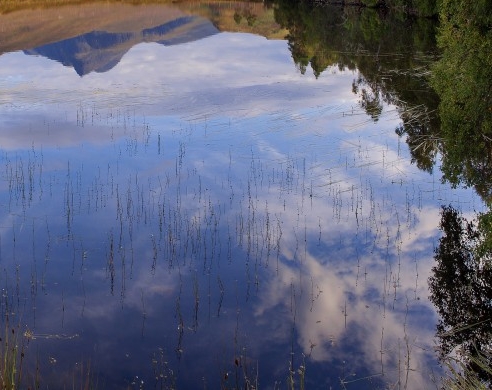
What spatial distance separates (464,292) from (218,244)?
268 inches

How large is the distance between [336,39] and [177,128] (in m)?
38.9

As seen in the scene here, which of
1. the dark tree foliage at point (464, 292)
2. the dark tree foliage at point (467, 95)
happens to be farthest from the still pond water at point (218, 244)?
the dark tree foliage at point (467, 95)

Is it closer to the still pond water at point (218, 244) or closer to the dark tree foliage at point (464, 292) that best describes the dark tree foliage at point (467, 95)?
the still pond water at point (218, 244)

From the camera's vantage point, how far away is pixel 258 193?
24.0m

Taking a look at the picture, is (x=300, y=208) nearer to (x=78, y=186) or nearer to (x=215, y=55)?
(x=78, y=186)

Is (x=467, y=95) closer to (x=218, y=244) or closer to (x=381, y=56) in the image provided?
(x=218, y=244)

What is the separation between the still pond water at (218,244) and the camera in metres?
14.2

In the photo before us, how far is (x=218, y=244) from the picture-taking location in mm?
19625

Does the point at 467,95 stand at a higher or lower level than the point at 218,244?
higher

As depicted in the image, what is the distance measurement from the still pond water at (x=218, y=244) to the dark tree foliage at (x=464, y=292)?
0.38m

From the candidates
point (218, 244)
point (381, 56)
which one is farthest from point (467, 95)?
point (381, 56)

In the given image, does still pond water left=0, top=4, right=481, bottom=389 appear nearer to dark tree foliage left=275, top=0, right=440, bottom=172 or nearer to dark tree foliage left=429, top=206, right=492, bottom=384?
dark tree foliage left=429, top=206, right=492, bottom=384

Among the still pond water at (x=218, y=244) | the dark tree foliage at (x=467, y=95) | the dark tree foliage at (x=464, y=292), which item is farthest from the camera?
the dark tree foliage at (x=467, y=95)

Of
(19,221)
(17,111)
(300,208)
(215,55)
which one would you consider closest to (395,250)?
(300,208)
